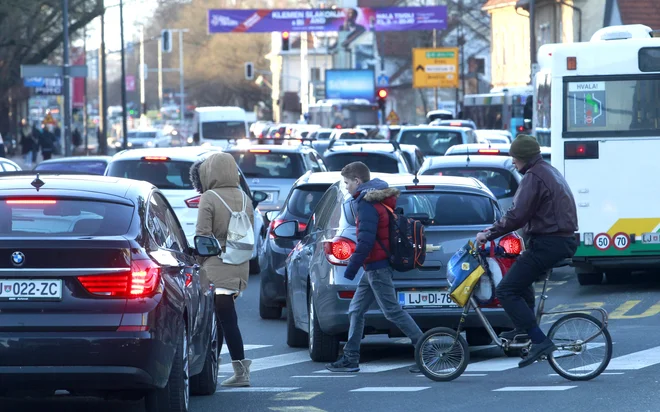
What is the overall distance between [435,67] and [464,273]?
243ft

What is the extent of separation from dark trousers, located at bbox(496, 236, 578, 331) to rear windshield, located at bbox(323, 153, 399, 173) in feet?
38.5

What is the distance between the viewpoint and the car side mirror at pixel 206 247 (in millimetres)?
9102

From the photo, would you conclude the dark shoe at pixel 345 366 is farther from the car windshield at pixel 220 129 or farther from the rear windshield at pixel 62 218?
the car windshield at pixel 220 129

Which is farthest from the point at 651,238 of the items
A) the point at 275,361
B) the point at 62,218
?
the point at 62,218

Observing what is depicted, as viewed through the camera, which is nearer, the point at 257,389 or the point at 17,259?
the point at 17,259

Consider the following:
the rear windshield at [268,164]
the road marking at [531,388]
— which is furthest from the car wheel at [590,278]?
the road marking at [531,388]

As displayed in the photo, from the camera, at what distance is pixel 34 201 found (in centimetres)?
767

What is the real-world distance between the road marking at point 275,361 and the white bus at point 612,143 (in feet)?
18.7

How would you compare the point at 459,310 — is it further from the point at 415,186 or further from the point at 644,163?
the point at 644,163

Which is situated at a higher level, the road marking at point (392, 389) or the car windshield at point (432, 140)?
the car windshield at point (432, 140)

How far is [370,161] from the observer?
2180cm

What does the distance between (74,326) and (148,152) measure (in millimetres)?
10997

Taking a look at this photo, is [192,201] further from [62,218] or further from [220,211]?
[62,218]

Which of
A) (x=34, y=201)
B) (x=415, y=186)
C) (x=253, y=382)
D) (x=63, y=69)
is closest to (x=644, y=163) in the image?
(x=415, y=186)
